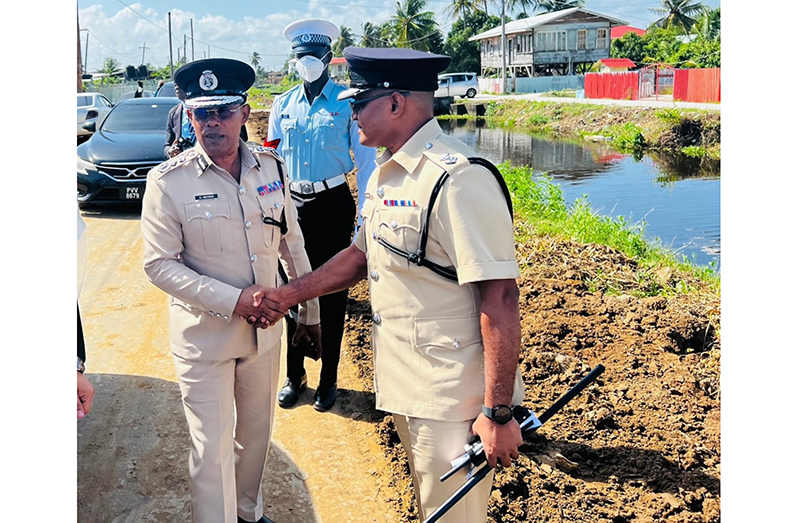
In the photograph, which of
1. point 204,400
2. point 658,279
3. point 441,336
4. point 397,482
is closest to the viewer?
point 441,336

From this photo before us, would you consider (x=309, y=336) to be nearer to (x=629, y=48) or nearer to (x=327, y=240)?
(x=327, y=240)

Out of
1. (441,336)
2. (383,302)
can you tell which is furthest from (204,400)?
(441,336)

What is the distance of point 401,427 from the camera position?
8.78 ft

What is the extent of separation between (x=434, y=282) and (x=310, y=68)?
232 centimetres

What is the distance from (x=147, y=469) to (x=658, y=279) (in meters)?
4.93

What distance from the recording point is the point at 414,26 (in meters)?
67.2

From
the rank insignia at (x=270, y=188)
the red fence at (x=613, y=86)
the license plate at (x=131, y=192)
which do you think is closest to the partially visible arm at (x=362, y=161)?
the rank insignia at (x=270, y=188)

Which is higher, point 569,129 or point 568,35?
point 568,35

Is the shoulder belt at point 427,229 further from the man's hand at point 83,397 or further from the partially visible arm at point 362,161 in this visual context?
the partially visible arm at point 362,161

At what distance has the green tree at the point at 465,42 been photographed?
6746 centimetres

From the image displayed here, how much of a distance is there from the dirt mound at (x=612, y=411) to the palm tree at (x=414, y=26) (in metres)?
60.7

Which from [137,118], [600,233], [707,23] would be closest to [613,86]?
[707,23]

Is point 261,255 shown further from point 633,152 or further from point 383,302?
point 633,152

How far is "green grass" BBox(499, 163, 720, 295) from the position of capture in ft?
25.3
